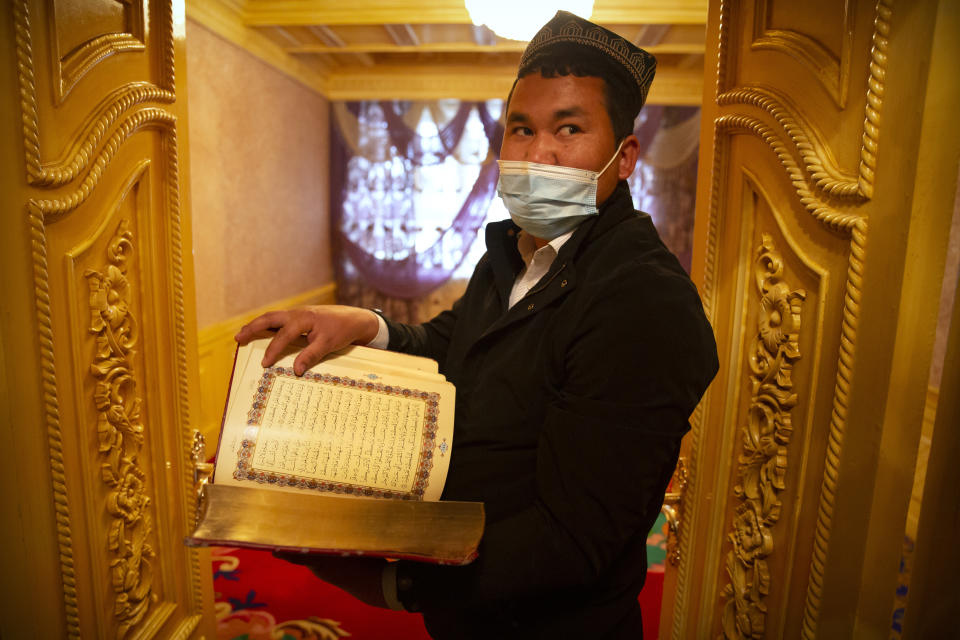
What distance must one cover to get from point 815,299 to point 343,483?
80 centimetres

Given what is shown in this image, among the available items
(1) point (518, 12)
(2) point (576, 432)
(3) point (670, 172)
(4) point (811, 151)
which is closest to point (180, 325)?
(2) point (576, 432)

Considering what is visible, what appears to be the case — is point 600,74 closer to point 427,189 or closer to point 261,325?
point 261,325

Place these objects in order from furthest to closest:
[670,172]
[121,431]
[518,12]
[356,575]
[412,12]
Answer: [670,172]
[412,12]
[518,12]
[121,431]
[356,575]

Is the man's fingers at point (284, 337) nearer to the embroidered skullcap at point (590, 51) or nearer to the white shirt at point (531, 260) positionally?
the white shirt at point (531, 260)

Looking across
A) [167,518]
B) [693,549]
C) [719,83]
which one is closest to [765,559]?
[693,549]

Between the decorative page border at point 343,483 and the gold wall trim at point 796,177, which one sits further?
the gold wall trim at point 796,177

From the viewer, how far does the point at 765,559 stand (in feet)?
3.77

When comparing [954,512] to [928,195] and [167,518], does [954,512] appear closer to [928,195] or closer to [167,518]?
[928,195]

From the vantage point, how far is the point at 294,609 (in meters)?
2.27

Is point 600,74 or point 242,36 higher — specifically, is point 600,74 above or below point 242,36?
below

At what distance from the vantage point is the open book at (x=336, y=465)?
2.35ft

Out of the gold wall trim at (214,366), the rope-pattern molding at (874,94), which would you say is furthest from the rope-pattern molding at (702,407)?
the gold wall trim at (214,366)

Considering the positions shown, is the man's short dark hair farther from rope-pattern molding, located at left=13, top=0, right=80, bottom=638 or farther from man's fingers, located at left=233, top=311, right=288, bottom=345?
rope-pattern molding, located at left=13, top=0, right=80, bottom=638

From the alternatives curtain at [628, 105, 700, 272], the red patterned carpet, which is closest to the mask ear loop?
the red patterned carpet
